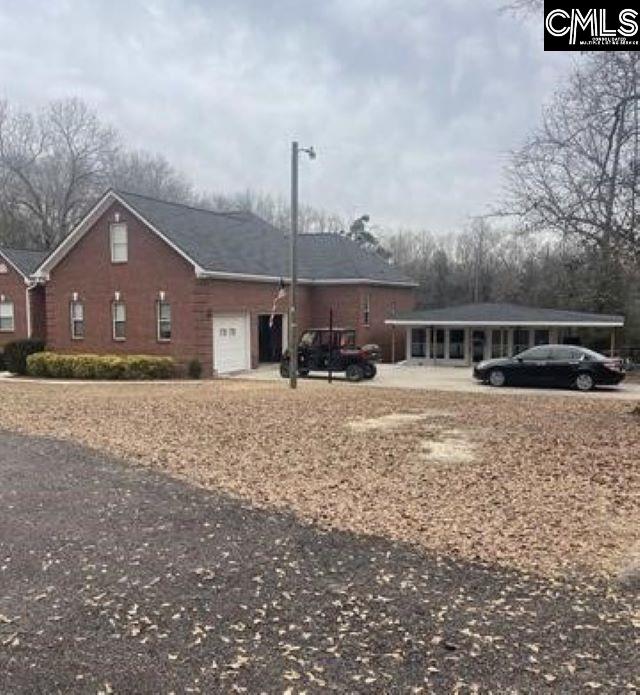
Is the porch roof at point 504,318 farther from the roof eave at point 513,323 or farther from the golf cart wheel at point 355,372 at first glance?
the golf cart wheel at point 355,372

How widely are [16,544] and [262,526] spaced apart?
6.80ft

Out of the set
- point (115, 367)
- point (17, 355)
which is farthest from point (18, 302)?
point (115, 367)

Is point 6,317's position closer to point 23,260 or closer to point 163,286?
point 23,260

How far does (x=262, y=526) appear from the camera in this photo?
641cm

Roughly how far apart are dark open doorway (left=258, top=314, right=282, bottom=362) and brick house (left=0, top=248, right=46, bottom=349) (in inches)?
377

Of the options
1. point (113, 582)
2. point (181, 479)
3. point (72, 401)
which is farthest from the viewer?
point (72, 401)

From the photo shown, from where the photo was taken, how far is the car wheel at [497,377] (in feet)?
73.8

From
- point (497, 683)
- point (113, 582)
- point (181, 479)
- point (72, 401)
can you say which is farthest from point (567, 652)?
point (72, 401)

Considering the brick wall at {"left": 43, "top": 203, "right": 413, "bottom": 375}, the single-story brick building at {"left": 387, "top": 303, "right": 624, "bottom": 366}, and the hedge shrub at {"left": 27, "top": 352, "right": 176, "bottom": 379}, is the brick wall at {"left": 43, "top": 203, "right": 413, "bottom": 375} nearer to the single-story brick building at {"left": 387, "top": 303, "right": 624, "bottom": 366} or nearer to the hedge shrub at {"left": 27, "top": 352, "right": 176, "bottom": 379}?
the hedge shrub at {"left": 27, "top": 352, "right": 176, "bottom": 379}

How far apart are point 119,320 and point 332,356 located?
8.68m

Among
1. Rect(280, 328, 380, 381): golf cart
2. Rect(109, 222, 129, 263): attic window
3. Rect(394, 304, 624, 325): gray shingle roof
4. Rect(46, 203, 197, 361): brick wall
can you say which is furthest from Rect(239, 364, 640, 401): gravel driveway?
Rect(109, 222, 129, 263): attic window

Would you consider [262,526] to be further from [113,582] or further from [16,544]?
[16,544]

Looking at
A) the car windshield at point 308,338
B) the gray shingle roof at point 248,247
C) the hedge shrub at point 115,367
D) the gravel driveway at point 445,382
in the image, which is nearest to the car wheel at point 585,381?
the gravel driveway at point 445,382

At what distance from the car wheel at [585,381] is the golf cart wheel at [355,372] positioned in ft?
22.6
